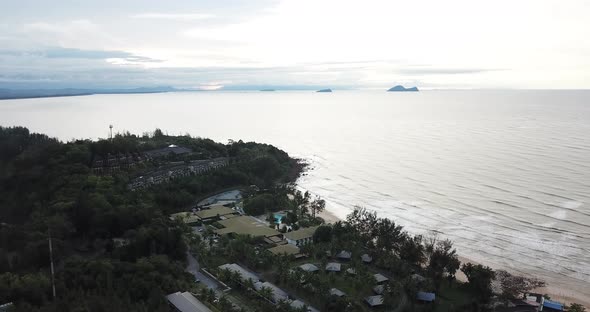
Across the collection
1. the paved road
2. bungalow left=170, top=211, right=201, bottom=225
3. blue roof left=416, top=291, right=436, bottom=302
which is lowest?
blue roof left=416, top=291, right=436, bottom=302

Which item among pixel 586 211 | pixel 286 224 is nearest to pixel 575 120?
pixel 586 211

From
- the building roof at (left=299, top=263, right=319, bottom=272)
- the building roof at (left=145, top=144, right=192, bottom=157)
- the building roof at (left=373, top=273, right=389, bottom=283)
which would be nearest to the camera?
the building roof at (left=373, top=273, right=389, bottom=283)

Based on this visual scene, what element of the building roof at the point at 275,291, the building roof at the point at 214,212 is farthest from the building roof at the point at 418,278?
the building roof at the point at 214,212

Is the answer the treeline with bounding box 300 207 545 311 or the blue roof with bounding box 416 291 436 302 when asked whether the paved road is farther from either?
the blue roof with bounding box 416 291 436 302

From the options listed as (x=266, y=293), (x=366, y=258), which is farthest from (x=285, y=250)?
(x=266, y=293)

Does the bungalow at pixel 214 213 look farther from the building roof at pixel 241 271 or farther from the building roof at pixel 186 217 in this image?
the building roof at pixel 241 271

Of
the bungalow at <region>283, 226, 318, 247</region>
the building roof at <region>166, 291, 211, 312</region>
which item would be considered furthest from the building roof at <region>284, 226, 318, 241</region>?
the building roof at <region>166, 291, 211, 312</region>
